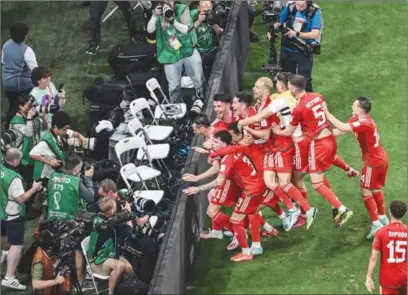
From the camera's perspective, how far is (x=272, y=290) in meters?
12.5

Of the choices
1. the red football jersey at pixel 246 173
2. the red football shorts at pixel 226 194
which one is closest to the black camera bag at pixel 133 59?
the red football shorts at pixel 226 194

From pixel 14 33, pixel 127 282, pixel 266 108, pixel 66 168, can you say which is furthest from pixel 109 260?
pixel 14 33

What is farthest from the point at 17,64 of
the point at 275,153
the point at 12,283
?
the point at 275,153

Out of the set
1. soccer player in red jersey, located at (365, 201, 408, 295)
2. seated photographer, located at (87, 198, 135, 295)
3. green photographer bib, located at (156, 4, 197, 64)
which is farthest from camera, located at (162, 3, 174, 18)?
soccer player in red jersey, located at (365, 201, 408, 295)

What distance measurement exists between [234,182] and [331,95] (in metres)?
3.80

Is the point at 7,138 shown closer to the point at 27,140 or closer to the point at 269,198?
the point at 27,140

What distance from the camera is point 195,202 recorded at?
1323cm

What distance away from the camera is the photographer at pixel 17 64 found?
1512cm

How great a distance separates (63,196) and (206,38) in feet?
13.4

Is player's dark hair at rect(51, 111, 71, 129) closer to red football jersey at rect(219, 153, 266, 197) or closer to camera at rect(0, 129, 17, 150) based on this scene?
camera at rect(0, 129, 17, 150)

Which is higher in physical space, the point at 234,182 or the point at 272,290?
the point at 234,182

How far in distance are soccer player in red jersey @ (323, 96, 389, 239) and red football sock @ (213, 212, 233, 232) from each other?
5.05 feet

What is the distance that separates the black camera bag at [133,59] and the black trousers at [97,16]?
3.41 ft

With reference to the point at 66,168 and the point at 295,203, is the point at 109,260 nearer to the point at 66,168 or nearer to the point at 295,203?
the point at 66,168
